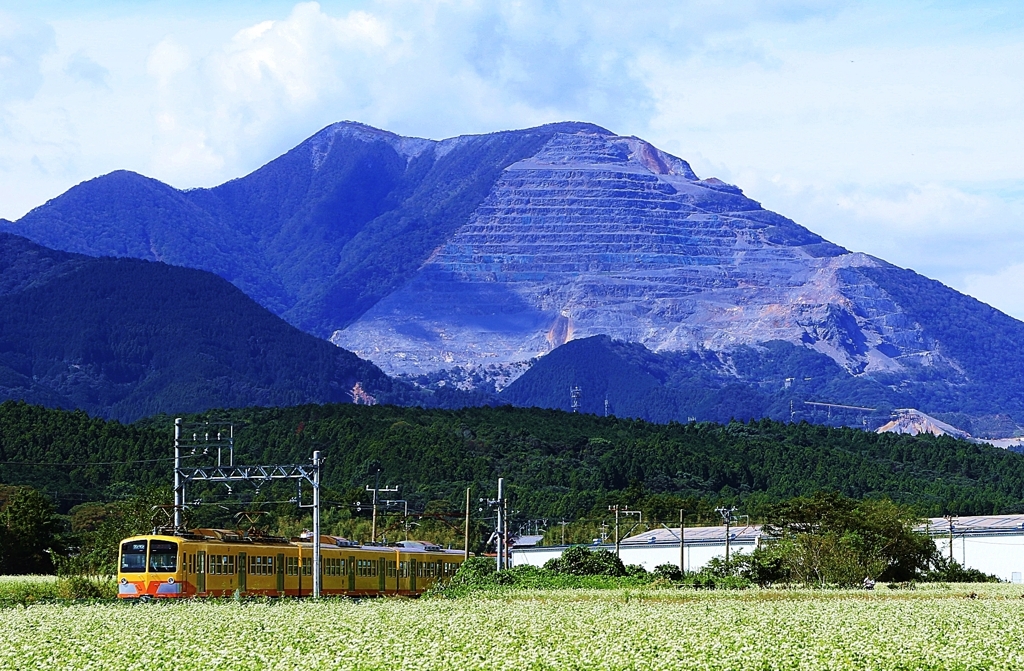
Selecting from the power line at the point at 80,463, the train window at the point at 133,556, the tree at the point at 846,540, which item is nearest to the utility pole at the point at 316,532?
the train window at the point at 133,556

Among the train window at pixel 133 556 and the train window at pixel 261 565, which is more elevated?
the train window at pixel 133 556

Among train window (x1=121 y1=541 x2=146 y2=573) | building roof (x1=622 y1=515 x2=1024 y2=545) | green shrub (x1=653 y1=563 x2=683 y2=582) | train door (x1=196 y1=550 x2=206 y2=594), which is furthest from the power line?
train door (x1=196 y1=550 x2=206 y2=594)

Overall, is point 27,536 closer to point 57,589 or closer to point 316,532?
point 57,589

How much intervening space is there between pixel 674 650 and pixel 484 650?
11.4 feet

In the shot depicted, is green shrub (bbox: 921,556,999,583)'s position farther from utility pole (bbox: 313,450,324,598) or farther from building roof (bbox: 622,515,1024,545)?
utility pole (bbox: 313,450,324,598)

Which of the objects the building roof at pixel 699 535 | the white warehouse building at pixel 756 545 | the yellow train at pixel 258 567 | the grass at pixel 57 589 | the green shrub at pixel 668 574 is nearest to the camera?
the grass at pixel 57 589

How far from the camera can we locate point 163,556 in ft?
199

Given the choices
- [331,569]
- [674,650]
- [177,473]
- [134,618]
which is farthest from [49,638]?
[177,473]

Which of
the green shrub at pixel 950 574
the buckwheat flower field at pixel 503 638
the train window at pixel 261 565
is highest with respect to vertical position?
the buckwheat flower field at pixel 503 638

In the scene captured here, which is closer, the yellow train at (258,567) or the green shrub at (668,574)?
the yellow train at (258,567)

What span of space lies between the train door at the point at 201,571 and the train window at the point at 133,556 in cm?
215

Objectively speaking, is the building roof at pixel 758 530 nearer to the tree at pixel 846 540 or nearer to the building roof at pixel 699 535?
the building roof at pixel 699 535

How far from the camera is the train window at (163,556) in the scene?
60.5 meters

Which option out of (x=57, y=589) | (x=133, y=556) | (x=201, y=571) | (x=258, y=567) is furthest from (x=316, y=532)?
(x=57, y=589)
